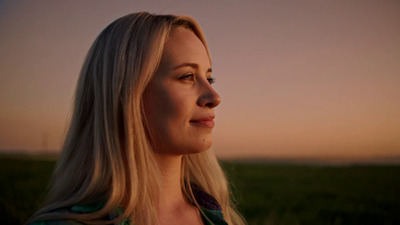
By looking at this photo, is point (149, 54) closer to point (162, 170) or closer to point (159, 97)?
point (159, 97)

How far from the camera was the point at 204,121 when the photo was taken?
7.06 feet

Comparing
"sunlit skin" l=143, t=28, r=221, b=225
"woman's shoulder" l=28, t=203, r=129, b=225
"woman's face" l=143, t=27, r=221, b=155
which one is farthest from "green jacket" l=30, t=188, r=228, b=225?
"woman's face" l=143, t=27, r=221, b=155

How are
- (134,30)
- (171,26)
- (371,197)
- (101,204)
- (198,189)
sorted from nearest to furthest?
1. (101,204)
2. (134,30)
3. (171,26)
4. (198,189)
5. (371,197)

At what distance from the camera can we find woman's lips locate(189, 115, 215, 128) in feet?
6.97

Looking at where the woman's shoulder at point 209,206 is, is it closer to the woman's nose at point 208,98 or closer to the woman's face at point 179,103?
the woman's face at point 179,103

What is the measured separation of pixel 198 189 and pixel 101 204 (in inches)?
42.2

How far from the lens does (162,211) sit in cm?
222

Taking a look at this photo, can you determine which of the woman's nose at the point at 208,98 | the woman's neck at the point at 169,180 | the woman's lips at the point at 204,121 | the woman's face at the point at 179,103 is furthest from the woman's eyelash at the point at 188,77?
the woman's neck at the point at 169,180

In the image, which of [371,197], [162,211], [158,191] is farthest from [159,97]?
[371,197]

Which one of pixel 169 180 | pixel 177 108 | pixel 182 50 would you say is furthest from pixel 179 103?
pixel 169 180

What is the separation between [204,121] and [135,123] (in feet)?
1.53

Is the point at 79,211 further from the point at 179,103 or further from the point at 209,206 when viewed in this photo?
the point at 209,206

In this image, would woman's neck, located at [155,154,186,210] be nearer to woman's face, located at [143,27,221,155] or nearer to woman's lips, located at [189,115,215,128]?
woman's face, located at [143,27,221,155]

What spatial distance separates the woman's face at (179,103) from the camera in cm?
207
